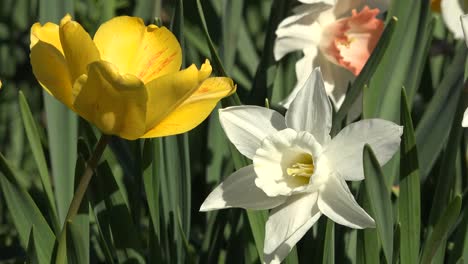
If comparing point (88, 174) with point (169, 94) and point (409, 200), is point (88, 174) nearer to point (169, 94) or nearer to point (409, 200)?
point (169, 94)

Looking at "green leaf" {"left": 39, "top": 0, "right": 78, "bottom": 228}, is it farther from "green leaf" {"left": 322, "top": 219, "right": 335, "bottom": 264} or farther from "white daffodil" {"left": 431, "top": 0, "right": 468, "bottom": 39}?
"white daffodil" {"left": 431, "top": 0, "right": 468, "bottom": 39}

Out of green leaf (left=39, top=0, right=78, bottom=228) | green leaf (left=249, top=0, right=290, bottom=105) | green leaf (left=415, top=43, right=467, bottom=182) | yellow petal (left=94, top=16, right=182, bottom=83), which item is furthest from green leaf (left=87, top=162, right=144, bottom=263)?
green leaf (left=415, top=43, right=467, bottom=182)

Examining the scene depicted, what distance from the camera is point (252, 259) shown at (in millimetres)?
1191

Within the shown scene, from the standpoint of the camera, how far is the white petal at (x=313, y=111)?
37.9 inches

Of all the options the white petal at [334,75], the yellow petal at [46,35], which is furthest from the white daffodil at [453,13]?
the yellow petal at [46,35]

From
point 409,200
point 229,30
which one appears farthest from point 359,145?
point 229,30

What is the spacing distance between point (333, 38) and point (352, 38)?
5 centimetres

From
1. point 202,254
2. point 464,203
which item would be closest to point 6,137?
point 202,254

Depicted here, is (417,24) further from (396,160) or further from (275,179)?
(275,179)

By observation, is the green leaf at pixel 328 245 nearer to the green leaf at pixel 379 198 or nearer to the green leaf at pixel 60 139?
the green leaf at pixel 379 198

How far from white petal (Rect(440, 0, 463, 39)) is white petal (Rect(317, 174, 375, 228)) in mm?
457

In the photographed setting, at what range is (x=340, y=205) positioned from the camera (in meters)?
0.92

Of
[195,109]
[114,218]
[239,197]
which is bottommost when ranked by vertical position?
[114,218]

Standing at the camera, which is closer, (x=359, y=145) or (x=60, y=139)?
(x=359, y=145)
